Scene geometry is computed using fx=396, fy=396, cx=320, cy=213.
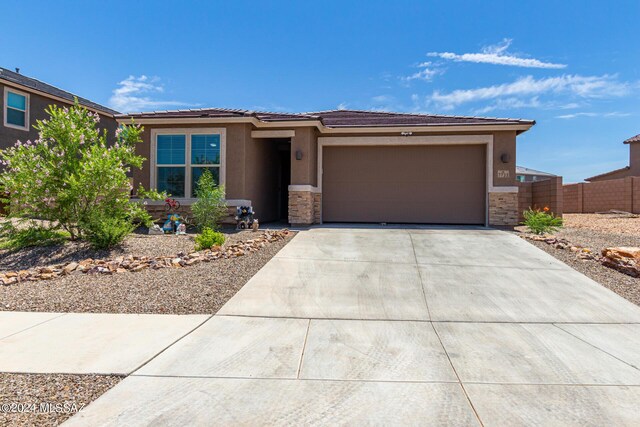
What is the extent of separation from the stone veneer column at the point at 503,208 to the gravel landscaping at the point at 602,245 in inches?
18.3

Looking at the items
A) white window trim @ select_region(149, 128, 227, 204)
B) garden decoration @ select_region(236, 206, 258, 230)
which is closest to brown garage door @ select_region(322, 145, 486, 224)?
garden decoration @ select_region(236, 206, 258, 230)

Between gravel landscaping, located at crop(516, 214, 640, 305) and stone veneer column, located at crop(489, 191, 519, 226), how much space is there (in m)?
0.46

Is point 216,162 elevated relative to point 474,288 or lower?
elevated

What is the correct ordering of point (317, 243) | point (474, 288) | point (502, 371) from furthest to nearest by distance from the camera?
point (317, 243)
point (474, 288)
point (502, 371)

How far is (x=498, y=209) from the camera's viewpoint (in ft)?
42.5

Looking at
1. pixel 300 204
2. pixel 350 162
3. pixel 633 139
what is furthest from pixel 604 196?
pixel 300 204

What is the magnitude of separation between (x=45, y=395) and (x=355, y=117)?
13614 mm

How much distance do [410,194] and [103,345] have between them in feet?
37.2

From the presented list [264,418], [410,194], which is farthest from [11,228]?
[410,194]

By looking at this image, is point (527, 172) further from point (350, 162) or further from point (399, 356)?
point (399, 356)

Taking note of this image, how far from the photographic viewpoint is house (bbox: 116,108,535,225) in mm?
12273

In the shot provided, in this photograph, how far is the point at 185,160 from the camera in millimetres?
12422

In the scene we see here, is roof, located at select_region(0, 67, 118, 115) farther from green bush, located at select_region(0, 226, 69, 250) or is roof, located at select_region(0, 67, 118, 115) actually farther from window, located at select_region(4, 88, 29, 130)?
green bush, located at select_region(0, 226, 69, 250)

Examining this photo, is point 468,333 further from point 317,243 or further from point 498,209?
point 498,209
